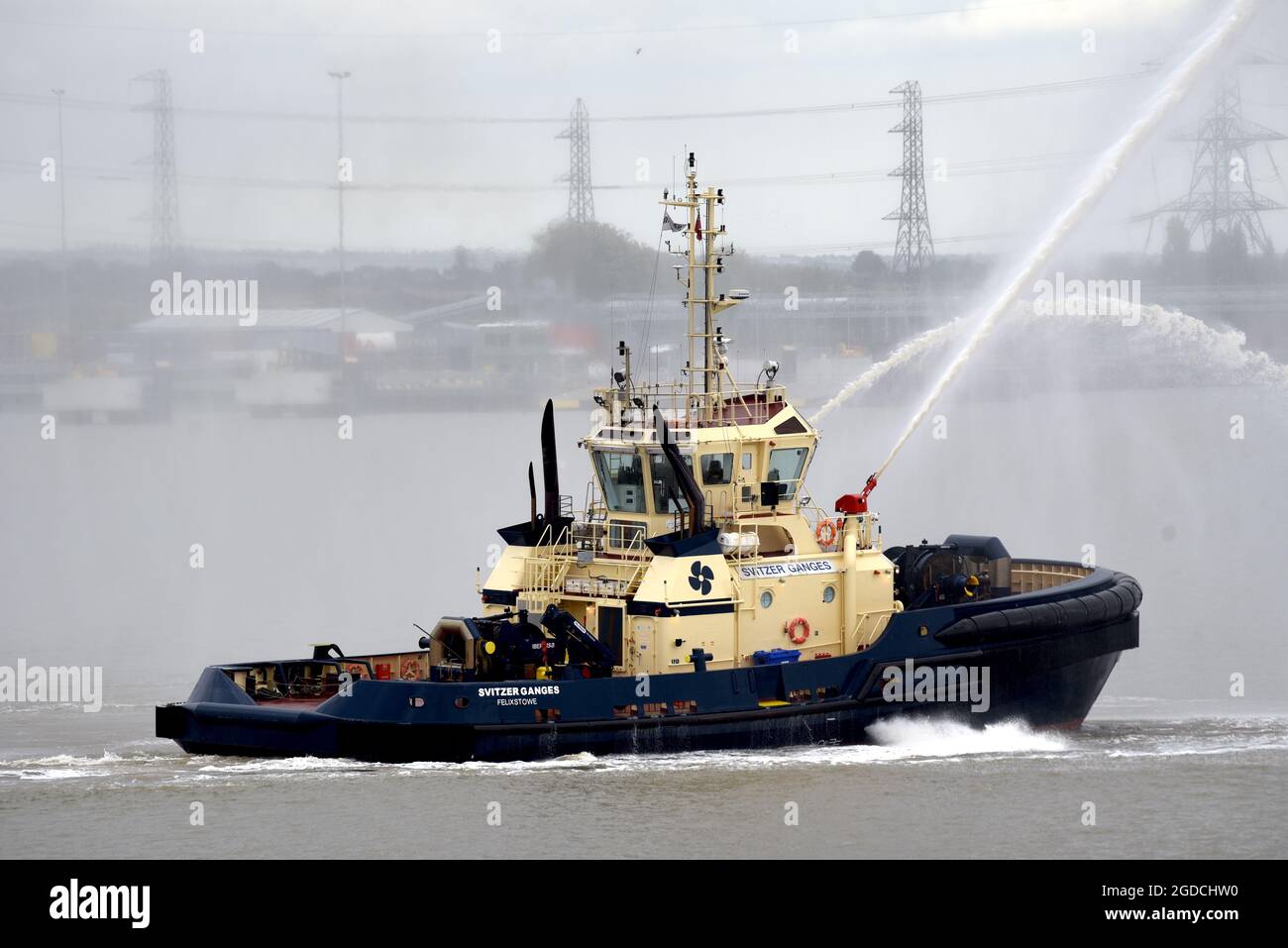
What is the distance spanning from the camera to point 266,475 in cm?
4412

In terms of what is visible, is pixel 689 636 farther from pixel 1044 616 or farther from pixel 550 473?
pixel 1044 616

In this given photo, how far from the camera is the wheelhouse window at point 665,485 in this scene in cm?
2239

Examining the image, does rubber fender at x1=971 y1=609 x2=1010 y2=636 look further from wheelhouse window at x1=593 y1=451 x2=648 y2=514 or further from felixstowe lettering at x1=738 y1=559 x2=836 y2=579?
wheelhouse window at x1=593 y1=451 x2=648 y2=514

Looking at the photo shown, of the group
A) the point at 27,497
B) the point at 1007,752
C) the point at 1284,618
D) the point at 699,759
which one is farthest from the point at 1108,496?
the point at 27,497

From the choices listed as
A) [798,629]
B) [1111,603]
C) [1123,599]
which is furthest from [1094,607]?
[798,629]

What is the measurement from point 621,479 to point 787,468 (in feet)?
6.44

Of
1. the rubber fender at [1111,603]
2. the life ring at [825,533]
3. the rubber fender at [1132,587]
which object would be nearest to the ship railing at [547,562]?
the life ring at [825,533]

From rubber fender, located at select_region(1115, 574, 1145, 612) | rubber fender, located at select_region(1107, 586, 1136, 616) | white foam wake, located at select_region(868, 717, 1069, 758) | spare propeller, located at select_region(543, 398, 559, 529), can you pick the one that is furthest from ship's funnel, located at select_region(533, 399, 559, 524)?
rubber fender, located at select_region(1115, 574, 1145, 612)

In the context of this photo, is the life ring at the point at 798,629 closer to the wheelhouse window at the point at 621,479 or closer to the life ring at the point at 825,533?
the life ring at the point at 825,533

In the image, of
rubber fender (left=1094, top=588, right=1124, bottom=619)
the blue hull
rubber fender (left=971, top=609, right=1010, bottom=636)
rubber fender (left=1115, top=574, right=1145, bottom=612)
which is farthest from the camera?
rubber fender (left=1115, top=574, right=1145, bottom=612)

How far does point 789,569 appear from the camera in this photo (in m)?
22.7

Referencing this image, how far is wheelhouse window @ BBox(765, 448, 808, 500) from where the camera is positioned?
23.1 metres

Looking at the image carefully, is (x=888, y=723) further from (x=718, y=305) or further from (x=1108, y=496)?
(x=1108, y=496)

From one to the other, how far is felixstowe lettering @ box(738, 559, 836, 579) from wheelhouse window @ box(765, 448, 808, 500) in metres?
0.88
